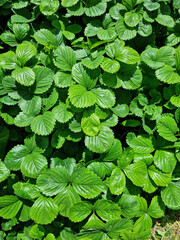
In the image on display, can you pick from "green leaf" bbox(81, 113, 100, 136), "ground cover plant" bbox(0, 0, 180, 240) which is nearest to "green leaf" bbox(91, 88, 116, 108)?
"ground cover plant" bbox(0, 0, 180, 240)

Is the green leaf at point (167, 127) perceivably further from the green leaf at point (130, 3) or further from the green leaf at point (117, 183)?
the green leaf at point (130, 3)

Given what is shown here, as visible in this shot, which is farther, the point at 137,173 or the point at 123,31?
the point at 123,31

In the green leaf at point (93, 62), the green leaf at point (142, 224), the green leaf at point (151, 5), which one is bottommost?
the green leaf at point (142, 224)

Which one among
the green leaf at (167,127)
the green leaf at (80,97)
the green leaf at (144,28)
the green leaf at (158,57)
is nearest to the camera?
the green leaf at (80,97)

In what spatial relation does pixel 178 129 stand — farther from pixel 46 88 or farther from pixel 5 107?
pixel 5 107

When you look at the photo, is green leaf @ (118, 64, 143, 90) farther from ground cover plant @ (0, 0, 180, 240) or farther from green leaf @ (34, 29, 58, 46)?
green leaf @ (34, 29, 58, 46)

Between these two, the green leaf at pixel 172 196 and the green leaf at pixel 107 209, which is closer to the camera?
the green leaf at pixel 107 209

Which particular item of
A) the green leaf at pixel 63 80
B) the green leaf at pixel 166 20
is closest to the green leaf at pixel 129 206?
the green leaf at pixel 63 80

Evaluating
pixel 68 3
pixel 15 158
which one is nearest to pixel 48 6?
pixel 68 3

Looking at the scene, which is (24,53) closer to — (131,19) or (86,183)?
(131,19)
